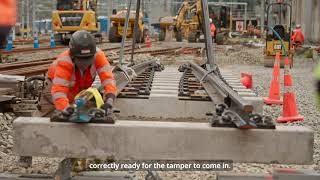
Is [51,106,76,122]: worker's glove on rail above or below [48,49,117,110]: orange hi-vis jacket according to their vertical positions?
below

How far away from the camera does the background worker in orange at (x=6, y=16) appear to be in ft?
8.80

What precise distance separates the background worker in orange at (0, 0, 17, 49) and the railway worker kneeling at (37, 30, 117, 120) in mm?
2072

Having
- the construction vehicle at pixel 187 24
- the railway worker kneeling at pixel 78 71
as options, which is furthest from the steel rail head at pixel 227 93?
the construction vehicle at pixel 187 24

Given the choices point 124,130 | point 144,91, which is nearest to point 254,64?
point 144,91

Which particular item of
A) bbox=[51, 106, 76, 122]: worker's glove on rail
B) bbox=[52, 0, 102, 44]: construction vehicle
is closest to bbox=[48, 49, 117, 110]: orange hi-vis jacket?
bbox=[51, 106, 76, 122]: worker's glove on rail

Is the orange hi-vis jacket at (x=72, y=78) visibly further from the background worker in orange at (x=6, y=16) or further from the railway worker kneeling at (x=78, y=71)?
the background worker in orange at (x=6, y=16)

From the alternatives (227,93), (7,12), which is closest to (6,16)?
(7,12)

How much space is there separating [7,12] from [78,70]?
9.51ft

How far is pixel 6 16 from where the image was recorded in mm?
2691

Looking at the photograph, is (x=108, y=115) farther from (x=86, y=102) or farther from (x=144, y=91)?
(x=144, y=91)

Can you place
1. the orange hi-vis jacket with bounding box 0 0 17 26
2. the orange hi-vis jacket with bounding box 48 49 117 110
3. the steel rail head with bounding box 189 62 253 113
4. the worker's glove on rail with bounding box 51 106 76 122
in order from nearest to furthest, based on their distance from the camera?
the orange hi-vis jacket with bounding box 0 0 17 26
the worker's glove on rail with bounding box 51 106 76 122
the steel rail head with bounding box 189 62 253 113
the orange hi-vis jacket with bounding box 48 49 117 110

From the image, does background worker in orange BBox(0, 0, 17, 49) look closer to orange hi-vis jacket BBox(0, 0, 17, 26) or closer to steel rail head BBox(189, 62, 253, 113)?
orange hi-vis jacket BBox(0, 0, 17, 26)

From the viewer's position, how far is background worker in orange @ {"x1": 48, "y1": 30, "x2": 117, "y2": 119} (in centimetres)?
520

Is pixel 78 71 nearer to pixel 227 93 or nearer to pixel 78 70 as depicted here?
pixel 78 70
